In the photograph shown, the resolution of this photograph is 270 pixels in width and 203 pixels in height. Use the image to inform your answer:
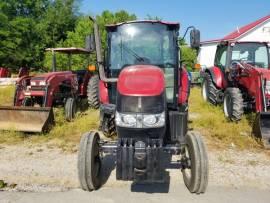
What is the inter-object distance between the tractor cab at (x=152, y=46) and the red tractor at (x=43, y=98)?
1.69 meters

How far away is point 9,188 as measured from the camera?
5.04 meters

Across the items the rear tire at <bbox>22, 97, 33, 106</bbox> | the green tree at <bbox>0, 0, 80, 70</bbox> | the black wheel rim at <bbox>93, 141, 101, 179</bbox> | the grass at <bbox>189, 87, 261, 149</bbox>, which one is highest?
the green tree at <bbox>0, 0, 80, 70</bbox>

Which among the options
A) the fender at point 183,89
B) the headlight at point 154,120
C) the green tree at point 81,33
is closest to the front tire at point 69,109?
the fender at point 183,89

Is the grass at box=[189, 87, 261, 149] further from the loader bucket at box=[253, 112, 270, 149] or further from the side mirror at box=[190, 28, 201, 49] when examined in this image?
the side mirror at box=[190, 28, 201, 49]

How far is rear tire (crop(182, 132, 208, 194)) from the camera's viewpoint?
4500 mm

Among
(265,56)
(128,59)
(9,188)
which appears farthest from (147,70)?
(265,56)

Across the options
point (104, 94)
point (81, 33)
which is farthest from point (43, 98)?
point (81, 33)

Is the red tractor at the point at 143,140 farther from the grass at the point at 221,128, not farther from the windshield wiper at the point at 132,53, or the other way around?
the grass at the point at 221,128

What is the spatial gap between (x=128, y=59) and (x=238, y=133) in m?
3.06

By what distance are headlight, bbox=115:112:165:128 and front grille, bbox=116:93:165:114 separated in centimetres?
5

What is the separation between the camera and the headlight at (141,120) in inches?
175

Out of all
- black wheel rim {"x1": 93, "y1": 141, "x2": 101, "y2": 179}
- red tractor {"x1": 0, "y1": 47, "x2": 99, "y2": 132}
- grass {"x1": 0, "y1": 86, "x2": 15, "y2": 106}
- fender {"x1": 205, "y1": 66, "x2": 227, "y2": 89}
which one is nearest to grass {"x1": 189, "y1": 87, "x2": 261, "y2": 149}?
fender {"x1": 205, "y1": 66, "x2": 227, "y2": 89}

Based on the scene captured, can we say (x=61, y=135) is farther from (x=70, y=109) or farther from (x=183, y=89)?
(x=183, y=89)

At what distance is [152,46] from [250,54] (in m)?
Answer: 5.13
